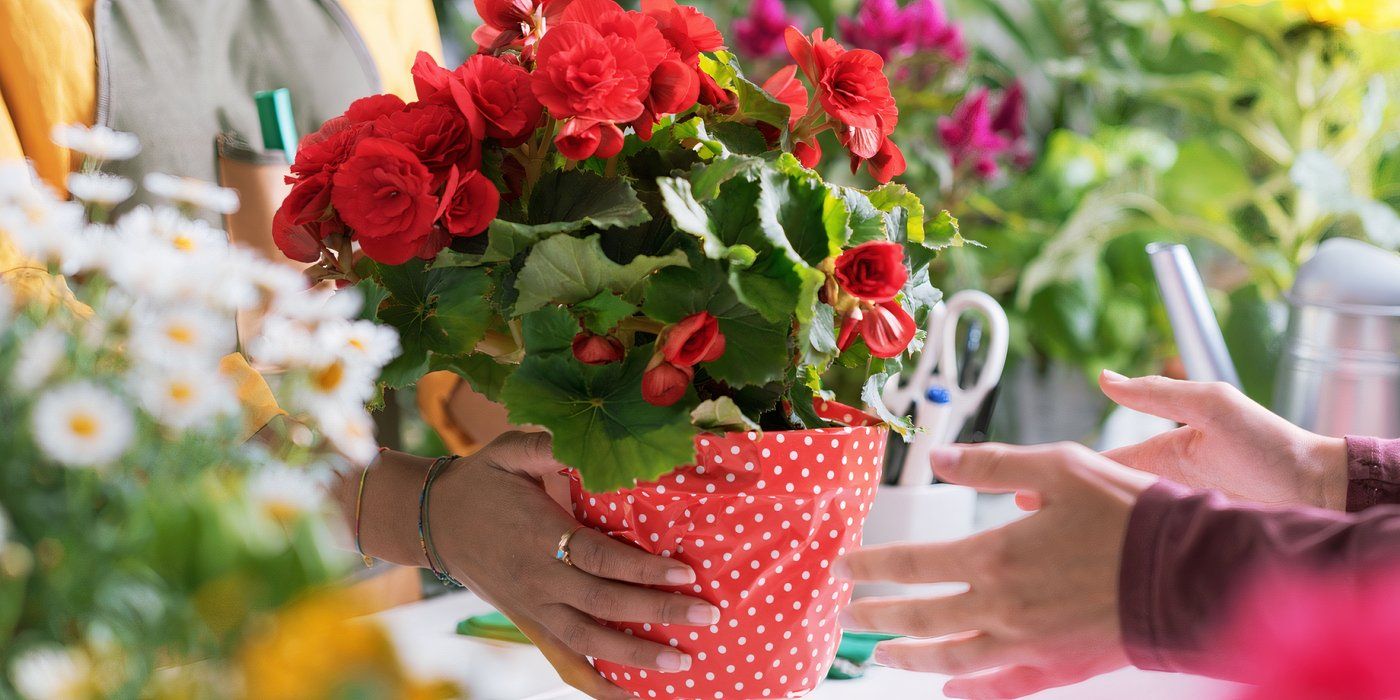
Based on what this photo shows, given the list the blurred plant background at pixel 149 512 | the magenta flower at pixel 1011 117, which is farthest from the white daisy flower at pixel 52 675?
the magenta flower at pixel 1011 117

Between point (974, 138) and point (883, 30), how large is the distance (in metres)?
0.16

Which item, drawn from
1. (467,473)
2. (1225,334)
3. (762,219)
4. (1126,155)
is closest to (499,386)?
(467,473)

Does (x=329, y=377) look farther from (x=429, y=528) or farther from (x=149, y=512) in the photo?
(x=429, y=528)

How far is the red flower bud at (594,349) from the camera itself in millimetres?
454

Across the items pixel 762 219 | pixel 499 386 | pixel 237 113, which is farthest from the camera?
pixel 237 113

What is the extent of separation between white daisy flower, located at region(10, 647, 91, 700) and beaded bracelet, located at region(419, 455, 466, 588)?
38 cm

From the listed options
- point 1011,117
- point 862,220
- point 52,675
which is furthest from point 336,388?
point 1011,117

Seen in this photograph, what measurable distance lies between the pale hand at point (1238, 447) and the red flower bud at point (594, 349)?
35 centimetres

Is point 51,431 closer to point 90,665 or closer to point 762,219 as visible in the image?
point 90,665

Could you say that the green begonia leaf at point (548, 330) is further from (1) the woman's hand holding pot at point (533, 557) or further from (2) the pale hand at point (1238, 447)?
(2) the pale hand at point (1238, 447)

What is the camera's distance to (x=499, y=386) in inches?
21.0

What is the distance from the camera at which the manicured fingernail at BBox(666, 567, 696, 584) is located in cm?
48

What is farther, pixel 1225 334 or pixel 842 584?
pixel 1225 334

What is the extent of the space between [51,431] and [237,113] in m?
0.67
